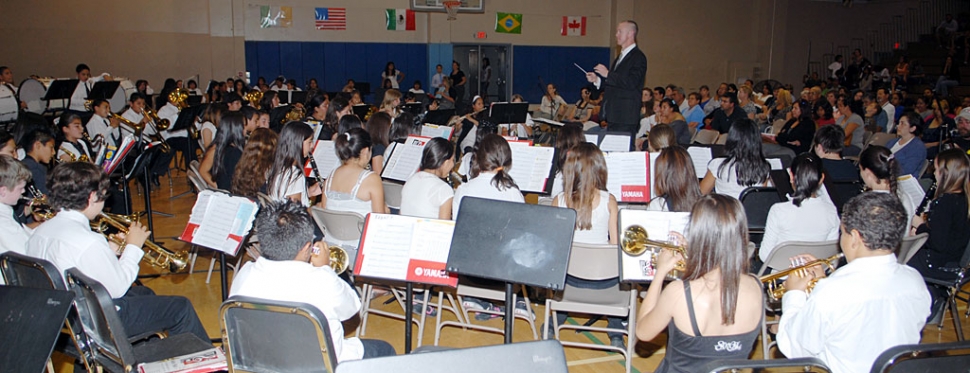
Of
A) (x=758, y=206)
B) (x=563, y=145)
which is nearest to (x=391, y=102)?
(x=563, y=145)

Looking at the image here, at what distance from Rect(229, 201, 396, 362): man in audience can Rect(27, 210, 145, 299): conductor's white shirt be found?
83 cm

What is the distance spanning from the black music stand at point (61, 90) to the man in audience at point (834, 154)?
13.0 meters

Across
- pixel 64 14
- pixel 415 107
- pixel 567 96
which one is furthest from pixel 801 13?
pixel 64 14

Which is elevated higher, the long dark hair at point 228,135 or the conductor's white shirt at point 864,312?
the long dark hair at point 228,135

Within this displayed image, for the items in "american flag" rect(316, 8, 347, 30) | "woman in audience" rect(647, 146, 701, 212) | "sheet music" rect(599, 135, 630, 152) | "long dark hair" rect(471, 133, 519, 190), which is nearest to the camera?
"woman in audience" rect(647, 146, 701, 212)

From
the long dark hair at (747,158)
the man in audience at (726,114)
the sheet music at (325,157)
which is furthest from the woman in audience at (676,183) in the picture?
the man in audience at (726,114)

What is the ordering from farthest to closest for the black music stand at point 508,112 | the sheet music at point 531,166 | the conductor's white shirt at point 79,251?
the black music stand at point 508,112 < the sheet music at point 531,166 < the conductor's white shirt at point 79,251

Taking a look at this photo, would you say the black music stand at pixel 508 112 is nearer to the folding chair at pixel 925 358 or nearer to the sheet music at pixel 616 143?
the sheet music at pixel 616 143

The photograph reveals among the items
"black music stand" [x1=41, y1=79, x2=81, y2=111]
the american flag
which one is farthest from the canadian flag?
"black music stand" [x1=41, y1=79, x2=81, y2=111]

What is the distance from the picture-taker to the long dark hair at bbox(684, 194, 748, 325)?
2631mm

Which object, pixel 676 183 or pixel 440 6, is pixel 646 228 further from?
pixel 440 6

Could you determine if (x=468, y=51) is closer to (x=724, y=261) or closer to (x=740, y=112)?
(x=740, y=112)

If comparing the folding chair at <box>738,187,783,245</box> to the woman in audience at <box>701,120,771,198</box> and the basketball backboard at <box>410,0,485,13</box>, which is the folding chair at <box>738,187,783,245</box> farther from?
the basketball backboard at <box>410,0,485,13</box>

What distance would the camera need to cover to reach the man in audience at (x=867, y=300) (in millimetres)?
2449
